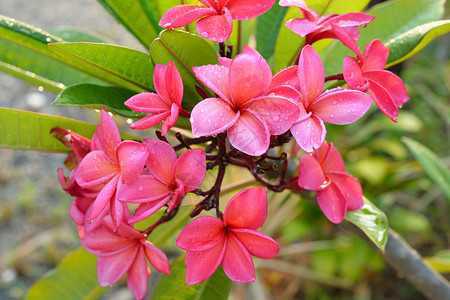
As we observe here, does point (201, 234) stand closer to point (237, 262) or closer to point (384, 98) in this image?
point (237, 262)

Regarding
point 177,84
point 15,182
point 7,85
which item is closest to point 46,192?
point 15,182

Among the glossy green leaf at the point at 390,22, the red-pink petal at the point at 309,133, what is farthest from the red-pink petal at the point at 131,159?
the glossy green leaf at the point at 390,22

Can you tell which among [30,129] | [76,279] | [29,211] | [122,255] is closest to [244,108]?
[122,255]

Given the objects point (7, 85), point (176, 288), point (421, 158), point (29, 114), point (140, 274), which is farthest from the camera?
point (7, 85)

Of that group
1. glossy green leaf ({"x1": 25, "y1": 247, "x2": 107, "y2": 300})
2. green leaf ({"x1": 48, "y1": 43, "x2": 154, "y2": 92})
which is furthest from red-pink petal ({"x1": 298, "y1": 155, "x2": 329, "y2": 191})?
glossy green leaf ({"x1": 25, "y1": 247, "x2": 107, "y2": 300})

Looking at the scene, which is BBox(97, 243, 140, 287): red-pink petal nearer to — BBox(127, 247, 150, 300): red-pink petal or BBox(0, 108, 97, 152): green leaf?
BBox(127, 247, 150, 300): red-pink petal

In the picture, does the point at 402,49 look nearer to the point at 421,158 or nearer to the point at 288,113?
the point at 288,113
